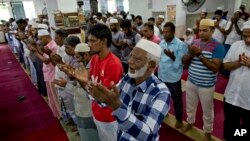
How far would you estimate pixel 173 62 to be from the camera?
111 inches

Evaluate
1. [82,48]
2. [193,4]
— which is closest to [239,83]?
[82,48]

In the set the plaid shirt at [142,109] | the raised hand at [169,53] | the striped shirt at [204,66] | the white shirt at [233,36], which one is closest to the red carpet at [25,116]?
the raised hand at [169,53]

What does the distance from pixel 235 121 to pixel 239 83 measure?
17.7 inches

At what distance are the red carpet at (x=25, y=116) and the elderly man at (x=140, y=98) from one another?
2222mm

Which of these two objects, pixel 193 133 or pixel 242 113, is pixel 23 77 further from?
pixel 242 113

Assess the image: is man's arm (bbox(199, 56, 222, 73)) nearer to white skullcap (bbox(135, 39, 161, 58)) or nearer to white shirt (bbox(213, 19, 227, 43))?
white skullcap (bbox(135, 39, 161, 58))

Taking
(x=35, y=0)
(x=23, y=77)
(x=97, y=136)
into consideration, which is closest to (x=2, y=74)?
(x=23, y=77)

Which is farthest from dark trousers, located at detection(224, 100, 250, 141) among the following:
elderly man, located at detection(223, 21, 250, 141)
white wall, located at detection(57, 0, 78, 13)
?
white wall, located at detection(57, 0, 78, 13)

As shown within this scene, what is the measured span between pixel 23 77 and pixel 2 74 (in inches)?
41.4

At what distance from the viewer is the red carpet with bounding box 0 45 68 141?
3.41 metres

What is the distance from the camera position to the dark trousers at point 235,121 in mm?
2248

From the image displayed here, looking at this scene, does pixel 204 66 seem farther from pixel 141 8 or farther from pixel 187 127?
pixel 141 8

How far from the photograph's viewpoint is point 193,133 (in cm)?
297

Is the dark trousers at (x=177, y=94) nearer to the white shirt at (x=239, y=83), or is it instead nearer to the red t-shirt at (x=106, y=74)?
the white shirt at (x=239, y=83)
